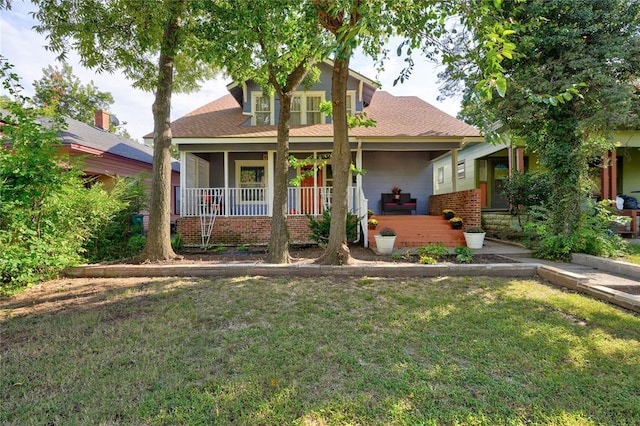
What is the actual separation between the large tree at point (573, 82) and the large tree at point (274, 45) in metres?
3.15

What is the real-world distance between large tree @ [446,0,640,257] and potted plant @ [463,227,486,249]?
1415 millimetres

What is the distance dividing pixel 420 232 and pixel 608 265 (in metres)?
4.05

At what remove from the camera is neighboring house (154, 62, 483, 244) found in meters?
9.12

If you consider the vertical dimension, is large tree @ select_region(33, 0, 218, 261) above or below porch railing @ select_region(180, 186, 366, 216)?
above

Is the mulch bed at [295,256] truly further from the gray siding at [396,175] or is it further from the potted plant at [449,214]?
the gray siding at [396,175]

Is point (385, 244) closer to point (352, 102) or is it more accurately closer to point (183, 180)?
point (352, 102)

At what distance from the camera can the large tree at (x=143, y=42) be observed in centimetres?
571

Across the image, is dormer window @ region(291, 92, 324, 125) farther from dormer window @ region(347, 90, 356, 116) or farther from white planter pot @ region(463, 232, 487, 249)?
white planter pot @ region(463, 232, 487, 249)

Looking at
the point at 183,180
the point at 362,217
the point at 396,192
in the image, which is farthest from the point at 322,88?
the point at 183,180

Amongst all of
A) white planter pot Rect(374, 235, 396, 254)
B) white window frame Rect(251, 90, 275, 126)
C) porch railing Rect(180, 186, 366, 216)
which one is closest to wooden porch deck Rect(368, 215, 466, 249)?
white planter pot Rect(374, 235, 396, 254)

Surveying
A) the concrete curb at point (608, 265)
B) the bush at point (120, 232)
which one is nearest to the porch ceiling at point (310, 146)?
the bush at point (120, 232)

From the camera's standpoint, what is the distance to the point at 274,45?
5711 millimetres

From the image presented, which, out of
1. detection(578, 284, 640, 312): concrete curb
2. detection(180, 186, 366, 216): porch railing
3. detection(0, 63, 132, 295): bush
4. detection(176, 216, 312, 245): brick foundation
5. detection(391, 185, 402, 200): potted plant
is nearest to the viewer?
detection(578, 284, 640, 312): concrete curb

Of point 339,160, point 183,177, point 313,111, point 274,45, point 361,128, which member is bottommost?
point 339,160
